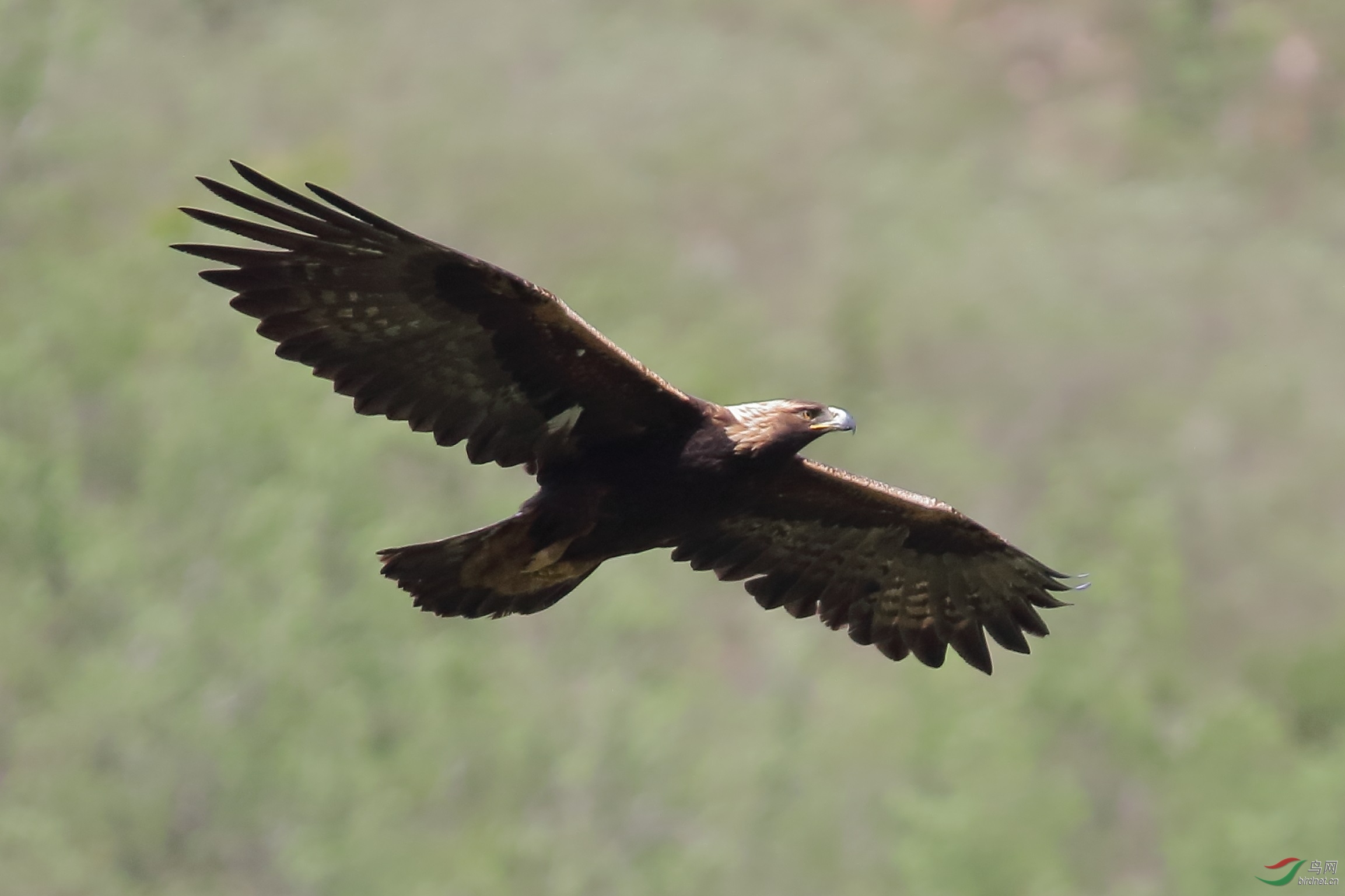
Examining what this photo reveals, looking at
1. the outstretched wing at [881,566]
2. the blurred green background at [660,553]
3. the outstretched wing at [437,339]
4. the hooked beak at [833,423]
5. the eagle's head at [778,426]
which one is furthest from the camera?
the blurred green background at [660,553]

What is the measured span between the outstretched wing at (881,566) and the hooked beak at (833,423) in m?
0.71

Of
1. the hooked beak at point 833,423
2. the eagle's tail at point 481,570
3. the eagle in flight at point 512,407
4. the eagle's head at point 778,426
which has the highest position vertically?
the hooked beak at point 833,423

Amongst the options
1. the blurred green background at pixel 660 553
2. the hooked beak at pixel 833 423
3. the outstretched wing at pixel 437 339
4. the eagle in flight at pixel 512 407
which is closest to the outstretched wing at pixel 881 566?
the eagle in flight at pixel 512 407

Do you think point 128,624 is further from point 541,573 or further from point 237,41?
point 541,573

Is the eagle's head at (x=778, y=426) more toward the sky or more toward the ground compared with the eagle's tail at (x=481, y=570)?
more toward the sky

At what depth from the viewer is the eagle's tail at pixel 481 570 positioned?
29.9 feet

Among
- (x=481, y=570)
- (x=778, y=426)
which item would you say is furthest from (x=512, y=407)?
(x=778, y=426)

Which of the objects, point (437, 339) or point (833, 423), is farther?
point (833, 423)

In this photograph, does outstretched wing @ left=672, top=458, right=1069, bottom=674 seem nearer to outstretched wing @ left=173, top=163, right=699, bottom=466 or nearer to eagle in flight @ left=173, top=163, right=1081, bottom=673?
eagle in flight @ left=173, top=163, right=1081, bottom=673

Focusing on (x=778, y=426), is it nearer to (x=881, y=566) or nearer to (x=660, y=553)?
(x=881, y=566)

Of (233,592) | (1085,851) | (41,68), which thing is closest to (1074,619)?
(1085,851)

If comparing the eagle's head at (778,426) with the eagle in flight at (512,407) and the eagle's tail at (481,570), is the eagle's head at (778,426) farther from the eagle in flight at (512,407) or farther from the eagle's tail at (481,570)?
the eagle's tail at (481,570)

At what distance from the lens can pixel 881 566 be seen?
1088 centimetres

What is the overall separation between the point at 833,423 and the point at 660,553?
2678 centimetres
